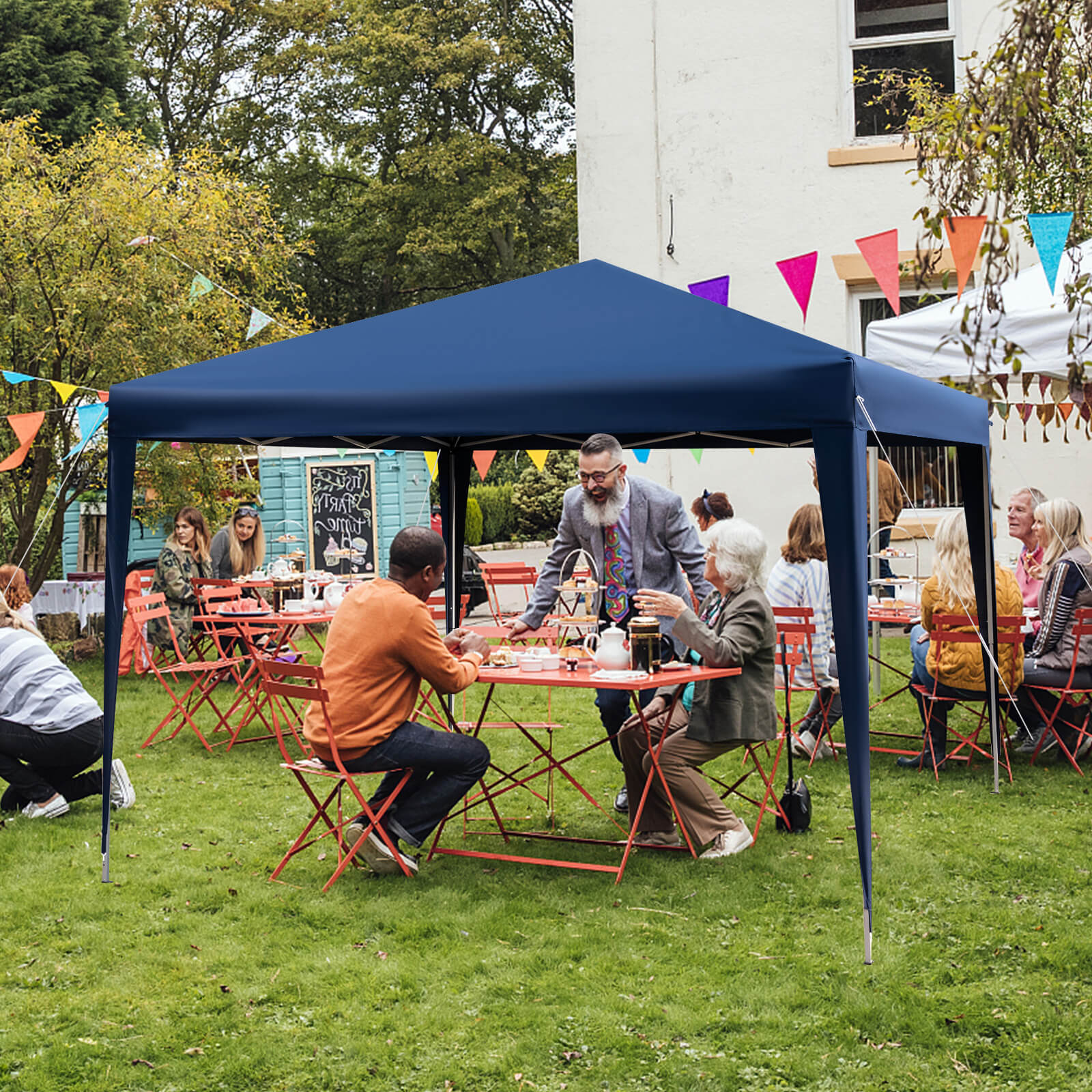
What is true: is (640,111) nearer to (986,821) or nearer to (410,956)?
(986,821)

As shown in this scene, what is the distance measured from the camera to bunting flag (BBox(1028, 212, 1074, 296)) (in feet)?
21.0

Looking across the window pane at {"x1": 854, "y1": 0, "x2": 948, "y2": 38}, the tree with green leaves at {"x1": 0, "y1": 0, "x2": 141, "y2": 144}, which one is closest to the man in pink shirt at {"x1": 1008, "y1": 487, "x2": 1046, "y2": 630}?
the window pane at {"x1": 854, "y1": 0, "x2": 948, "y2": 38}

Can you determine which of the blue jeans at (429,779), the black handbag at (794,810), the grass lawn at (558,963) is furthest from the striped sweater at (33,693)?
the black handbag at (794,810)

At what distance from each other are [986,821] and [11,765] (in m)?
4.66

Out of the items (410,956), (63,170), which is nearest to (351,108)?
(63,170)

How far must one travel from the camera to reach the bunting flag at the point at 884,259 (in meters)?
6.86

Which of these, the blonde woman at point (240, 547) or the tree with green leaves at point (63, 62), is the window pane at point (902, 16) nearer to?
the blonde woman at point (240, 547)

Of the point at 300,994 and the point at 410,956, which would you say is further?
the point at 410,956

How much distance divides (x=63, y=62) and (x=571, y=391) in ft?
63.8

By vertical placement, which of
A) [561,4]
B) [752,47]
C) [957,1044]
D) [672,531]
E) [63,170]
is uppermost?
[561,4]

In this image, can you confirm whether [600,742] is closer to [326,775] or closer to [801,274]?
[326,775]

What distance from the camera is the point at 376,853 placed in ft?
16.7

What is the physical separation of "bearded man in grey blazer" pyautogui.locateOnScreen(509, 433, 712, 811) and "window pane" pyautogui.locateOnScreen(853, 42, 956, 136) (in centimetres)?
697

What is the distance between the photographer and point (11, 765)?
6055 mm
